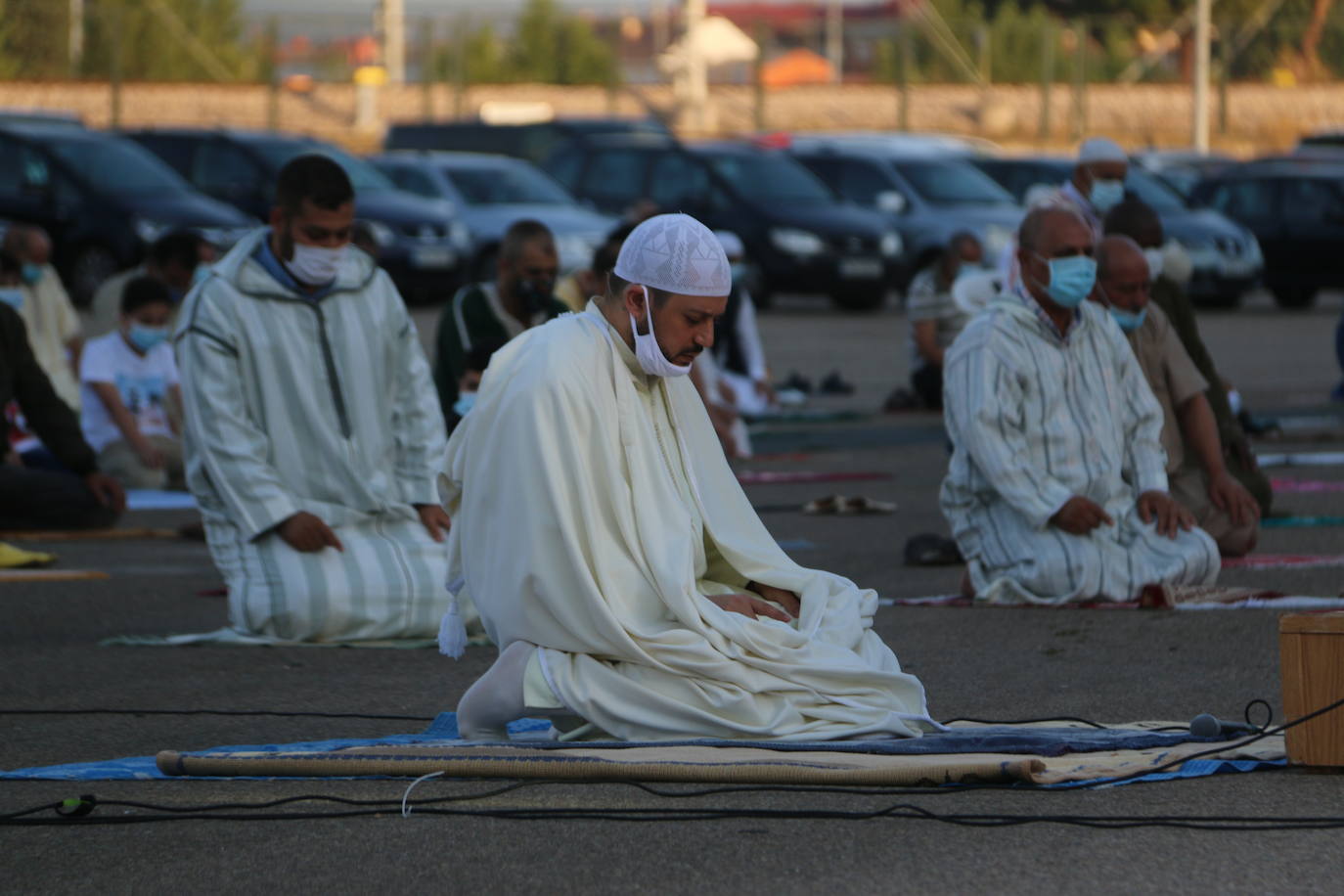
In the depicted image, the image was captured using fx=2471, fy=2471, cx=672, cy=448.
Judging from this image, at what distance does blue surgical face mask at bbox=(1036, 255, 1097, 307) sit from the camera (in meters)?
8.52

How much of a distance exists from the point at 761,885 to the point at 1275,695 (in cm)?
261

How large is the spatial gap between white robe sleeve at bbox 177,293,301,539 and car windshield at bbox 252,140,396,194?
18595mm

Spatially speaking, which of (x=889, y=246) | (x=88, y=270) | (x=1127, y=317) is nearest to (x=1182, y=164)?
(x=889, y=246)

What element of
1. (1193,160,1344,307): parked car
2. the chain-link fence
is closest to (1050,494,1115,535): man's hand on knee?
(1193,160,1344,307): parked car

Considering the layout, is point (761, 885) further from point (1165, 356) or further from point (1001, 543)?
point (1165, 356)

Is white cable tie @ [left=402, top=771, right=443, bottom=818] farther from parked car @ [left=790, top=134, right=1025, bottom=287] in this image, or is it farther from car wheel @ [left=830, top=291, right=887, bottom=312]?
car wheel @ [left=830, top=291, right=887, bottom=312]

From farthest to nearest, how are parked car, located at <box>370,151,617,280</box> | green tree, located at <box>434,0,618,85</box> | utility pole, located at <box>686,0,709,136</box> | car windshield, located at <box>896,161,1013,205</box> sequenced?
green tree, located at <box>434,0,618,85</box>, utility pole, located at <box>686,0,709,136</box>, car windshield, located at <box>896,161,1013,205</box>, parked car, located at <box>370,151,617,280</box>

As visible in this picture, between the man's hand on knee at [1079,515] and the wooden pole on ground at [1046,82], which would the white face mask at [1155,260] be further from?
the wooden pole on ground at [1046,82]

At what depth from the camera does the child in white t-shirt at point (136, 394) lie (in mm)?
13062

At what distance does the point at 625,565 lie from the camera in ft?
19.3

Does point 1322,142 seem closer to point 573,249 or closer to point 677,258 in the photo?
point 573,249

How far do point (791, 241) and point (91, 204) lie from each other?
741 centimetres

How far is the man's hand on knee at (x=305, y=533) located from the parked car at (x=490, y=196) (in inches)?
674

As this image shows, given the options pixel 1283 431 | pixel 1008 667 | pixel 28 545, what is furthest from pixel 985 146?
pixel 1008 667
